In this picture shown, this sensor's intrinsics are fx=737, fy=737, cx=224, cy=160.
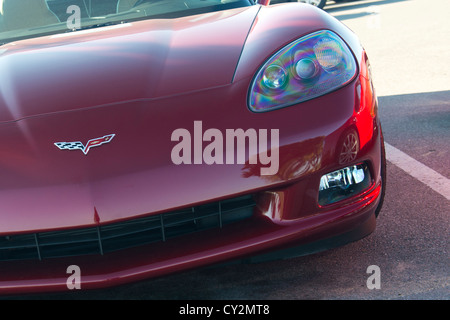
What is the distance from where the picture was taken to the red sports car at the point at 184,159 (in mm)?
2219

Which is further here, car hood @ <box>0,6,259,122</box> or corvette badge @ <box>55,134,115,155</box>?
car hood @ <box>0,6,259,122</box>

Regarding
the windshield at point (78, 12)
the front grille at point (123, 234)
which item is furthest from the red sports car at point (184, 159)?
the windshield at point (78, 12)

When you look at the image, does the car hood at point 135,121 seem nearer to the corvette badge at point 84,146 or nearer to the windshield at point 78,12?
the corvette badge at point 84,146

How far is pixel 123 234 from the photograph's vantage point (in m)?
2.30

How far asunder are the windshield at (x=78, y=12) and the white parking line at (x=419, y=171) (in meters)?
1.19

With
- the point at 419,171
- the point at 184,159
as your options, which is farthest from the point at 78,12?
the point at 419,171

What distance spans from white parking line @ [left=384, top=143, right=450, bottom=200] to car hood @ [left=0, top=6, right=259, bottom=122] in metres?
1.22

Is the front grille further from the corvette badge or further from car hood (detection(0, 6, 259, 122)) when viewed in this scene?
car hood (detection(0, 6, 259, 122))

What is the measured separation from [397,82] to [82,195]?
14.8 ft

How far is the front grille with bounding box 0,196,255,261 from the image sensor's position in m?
2.30

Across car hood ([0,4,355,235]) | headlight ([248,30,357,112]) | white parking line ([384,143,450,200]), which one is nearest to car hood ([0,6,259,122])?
car hood ([0,4,355,235])

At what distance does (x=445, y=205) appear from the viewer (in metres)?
3.27

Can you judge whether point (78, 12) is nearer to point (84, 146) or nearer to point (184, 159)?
point (84, 146)
